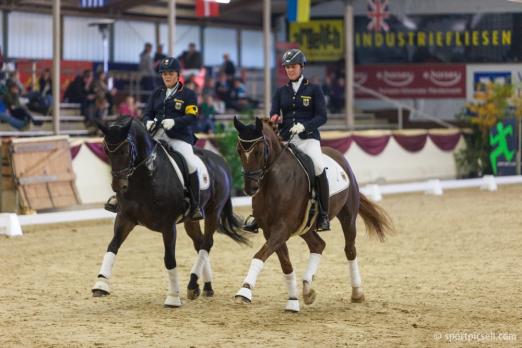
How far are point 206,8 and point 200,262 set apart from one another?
552 inches

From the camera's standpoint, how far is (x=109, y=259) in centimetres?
862

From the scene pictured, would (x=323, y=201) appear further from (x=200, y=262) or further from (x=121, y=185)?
(x=121, y=185)

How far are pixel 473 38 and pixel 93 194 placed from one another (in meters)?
16.1

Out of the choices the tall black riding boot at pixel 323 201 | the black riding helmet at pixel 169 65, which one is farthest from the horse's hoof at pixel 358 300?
the black riding helmet at pixel 169 65

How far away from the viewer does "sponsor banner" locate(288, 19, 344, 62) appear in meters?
31.0

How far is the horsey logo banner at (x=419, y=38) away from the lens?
29438 millimetres

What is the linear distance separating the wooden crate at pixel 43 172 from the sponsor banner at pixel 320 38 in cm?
1538

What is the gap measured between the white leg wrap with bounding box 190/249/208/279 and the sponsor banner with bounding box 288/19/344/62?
871 inches

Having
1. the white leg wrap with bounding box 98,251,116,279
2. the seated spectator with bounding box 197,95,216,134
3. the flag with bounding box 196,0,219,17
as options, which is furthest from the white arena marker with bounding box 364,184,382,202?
the white leg wrap with bounding box 98,251,116,279

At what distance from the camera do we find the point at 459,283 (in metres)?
9.98

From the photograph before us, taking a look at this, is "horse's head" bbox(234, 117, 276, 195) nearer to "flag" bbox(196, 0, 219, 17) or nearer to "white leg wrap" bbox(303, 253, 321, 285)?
"white leg wrap" bbox(303, 253, 321, 285)

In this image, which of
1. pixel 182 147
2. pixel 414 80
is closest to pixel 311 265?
pixel 182 147

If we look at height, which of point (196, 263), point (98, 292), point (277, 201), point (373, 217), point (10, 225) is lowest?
point (10, 225)

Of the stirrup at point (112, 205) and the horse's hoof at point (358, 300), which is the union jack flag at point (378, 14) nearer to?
the stirrup at point (112, 205)
